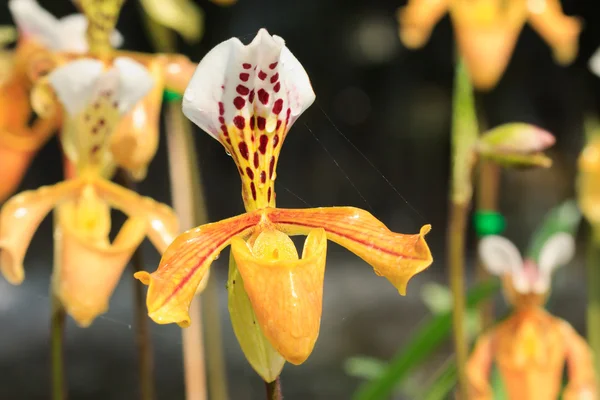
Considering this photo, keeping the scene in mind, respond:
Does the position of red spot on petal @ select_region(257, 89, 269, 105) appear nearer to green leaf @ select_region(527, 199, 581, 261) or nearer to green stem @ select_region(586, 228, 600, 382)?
green leaf @ select_region(527, 199, 581, 261)

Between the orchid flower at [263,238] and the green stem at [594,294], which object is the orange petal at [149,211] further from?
the green stem at [594,294]

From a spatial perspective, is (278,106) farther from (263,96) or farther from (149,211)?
(149,211)

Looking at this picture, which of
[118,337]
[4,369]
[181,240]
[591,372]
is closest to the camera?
[181,240]

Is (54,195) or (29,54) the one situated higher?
(29,54)

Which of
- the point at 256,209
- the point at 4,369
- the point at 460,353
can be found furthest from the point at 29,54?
the point at 4,369

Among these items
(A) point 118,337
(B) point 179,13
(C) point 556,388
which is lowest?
(A) point 118,337

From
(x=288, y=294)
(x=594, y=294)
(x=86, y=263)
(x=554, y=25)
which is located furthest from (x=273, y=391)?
(x=554, y=25)

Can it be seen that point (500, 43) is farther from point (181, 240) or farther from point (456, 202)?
point (181, 240)
